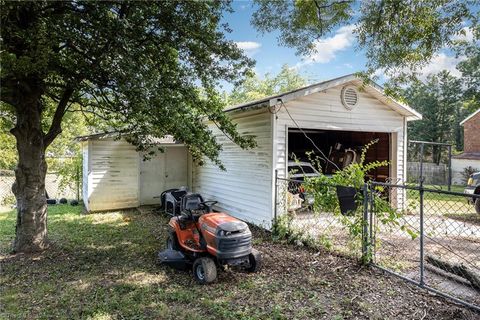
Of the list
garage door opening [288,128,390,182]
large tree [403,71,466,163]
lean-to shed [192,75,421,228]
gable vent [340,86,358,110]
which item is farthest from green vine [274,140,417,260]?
large tree [403,71,466,163]

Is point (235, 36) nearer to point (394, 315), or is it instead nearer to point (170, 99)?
point (170, 99)

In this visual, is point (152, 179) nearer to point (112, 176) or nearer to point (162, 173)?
point (162, 173)

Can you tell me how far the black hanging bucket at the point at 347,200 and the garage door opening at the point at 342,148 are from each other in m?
4.49

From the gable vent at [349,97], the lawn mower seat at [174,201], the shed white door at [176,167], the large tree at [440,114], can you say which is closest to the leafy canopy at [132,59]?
the lawn mower seat at [174,201]

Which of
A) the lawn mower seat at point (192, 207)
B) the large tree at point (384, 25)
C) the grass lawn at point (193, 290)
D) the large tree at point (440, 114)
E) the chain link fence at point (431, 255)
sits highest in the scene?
the large tree at point (440, 114)

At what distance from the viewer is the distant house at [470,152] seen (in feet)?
64.3

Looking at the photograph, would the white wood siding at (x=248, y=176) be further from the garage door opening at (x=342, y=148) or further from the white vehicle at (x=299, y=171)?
the garage door opening at (x=342, y=148)

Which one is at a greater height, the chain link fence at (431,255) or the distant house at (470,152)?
the distant house at (470,152)

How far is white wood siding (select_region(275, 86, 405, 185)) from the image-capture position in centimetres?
693

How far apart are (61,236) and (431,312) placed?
6.73 metres

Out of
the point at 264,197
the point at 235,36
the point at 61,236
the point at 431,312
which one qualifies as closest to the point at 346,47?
the point at 235,36

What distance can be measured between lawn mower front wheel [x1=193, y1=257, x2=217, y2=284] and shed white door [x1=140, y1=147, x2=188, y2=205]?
6581 millimetres

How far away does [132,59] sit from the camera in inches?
182

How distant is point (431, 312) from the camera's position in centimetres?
331
